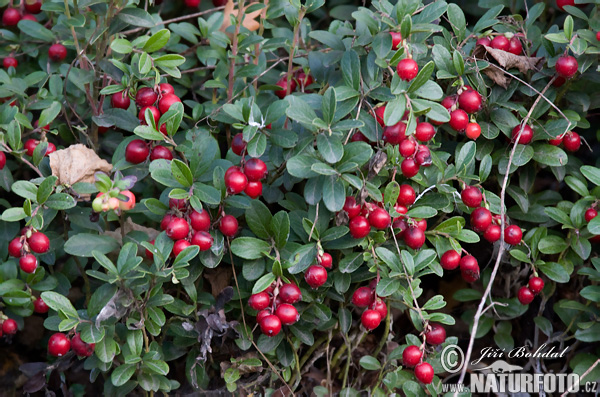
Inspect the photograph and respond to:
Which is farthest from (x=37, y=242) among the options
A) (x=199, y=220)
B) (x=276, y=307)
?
(x=276, y=307)

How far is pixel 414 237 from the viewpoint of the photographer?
74.5 inches

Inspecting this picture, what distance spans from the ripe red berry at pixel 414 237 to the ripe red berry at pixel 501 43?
74 centimetres

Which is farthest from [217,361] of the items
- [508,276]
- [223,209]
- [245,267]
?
[508,276]

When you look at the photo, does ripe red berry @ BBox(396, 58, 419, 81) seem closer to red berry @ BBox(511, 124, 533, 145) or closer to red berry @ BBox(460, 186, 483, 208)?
red berry @ BBox(460, 186, 483, 208)

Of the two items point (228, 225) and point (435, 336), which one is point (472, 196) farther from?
point (228, 225)

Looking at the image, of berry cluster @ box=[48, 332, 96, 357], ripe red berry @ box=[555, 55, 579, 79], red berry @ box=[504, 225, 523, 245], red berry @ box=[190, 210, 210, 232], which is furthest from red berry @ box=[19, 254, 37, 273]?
ripe red berry @ box=[555, 55, 579, 79]

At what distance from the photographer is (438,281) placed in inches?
107

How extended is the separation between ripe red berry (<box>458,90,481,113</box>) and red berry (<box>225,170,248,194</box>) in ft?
2.57

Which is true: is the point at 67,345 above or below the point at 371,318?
below

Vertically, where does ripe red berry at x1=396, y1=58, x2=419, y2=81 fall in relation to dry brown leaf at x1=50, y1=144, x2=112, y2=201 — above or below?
above

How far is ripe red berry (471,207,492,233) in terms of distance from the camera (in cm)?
196

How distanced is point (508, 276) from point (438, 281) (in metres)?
0.42

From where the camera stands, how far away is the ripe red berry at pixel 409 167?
1.86 m

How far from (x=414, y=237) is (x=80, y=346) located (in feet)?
3.71
